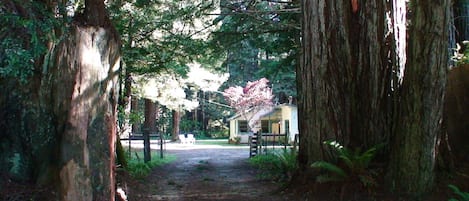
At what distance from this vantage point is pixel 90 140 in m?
5.77

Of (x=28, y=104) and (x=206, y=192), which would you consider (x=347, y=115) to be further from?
(x=28, y=104)

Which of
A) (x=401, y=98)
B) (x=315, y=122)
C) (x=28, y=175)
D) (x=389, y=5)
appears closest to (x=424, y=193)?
(x=401, y=98)

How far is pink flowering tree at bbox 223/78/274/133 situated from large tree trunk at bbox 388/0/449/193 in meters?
32.9

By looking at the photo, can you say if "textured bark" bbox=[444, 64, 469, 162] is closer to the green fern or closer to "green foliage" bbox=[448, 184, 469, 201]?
"green foliage" bbox=[448, 184, 469, 201]

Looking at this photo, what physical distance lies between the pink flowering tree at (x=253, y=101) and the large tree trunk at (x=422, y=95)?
3291cm

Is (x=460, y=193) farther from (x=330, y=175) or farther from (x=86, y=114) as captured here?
(x=86, y=114)

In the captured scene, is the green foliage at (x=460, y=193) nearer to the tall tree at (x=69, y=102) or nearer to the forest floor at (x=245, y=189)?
the forest floor at (x=245, y=189)

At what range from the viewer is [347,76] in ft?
23.9

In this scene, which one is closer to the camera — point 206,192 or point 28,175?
point 28,175

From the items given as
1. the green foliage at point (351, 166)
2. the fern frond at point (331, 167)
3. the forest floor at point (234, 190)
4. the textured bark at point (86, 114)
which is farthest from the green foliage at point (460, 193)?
the textured bark at point (86, 114)

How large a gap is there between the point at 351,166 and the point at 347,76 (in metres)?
1.44

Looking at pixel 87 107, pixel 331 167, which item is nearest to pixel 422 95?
pixel 331 167

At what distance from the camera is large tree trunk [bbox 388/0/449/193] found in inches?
236

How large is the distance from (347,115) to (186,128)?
159ft
